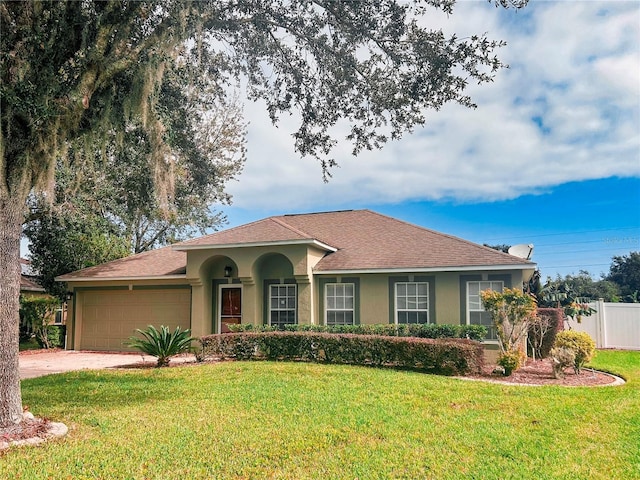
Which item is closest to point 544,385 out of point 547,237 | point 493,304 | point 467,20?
point 493,304

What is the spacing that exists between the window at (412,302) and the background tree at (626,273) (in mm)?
25698

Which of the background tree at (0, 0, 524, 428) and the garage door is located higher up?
the background tree at (0, 0, 524, 428)

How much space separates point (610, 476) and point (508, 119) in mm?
11922

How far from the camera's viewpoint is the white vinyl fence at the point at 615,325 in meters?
19.4

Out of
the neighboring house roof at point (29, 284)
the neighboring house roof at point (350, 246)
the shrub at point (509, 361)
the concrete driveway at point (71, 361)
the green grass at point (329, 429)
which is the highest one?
the neighboring house roof at point (350, 246)

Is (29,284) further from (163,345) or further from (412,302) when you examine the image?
(412,302)

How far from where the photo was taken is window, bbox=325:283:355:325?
53.3 ft

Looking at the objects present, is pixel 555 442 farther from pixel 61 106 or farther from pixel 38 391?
pixel 38 391

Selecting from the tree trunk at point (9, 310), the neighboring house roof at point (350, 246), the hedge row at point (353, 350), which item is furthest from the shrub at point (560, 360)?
the tree trunk at point (9, 310)

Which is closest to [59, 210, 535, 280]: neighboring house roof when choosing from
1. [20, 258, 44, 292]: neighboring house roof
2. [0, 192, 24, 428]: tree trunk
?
[20, 258, 44, 292]: neighboring house roof

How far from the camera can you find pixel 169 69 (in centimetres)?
819

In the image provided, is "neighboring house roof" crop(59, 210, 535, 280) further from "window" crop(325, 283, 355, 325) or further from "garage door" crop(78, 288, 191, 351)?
"garage door" crop(78, 288, 191, 351)

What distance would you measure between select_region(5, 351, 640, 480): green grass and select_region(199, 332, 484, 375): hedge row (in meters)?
1.08

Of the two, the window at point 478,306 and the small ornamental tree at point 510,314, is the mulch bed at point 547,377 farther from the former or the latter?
the window at point 478,306
